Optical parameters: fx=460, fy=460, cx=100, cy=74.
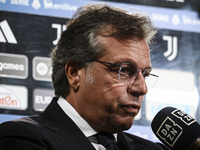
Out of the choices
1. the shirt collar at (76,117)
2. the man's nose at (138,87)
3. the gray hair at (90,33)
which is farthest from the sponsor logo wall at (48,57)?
the man's nose at (138,87)

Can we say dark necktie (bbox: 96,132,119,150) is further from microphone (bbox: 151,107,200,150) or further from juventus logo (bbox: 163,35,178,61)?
juventus logo (bbox: 163,35,178,61)

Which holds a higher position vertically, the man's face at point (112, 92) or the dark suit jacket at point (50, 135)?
the man's face at point (112, 92)

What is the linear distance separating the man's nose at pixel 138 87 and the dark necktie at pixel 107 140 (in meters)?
0.19

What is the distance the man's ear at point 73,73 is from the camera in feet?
5.78

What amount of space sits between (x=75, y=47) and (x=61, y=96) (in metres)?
0.20

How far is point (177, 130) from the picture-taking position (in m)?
1.49

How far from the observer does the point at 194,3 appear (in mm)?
2803

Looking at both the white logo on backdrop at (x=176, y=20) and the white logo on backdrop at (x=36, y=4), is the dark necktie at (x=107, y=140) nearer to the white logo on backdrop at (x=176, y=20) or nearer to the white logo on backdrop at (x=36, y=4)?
the white logo on backdrop at (x=36, y=4)

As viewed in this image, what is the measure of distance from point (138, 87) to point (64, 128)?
0.30 metres

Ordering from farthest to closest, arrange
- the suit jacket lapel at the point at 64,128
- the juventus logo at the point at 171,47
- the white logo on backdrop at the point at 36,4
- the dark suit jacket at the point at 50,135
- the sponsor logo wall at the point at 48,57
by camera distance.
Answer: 1. the juventus logo at the point at 171,47
2. the white logo on backdrop at the point at 36,4
3. the sponsor logo wall at the point at 48,57
4. the suit jacket lapel at the point at 64,128
5. the dark suit jacket at the point at 50,135

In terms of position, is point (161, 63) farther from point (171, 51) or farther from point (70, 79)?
point (70, 79)

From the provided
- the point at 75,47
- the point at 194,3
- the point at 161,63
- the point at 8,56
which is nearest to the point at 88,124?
the point at 75,47

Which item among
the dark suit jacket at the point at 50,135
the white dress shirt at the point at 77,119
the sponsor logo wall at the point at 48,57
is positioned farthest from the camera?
the sponsor logo wall at the point at 48,57

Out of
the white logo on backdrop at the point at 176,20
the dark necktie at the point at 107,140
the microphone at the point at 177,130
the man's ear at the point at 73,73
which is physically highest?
the white logo on backdrop at the point at 176,20
